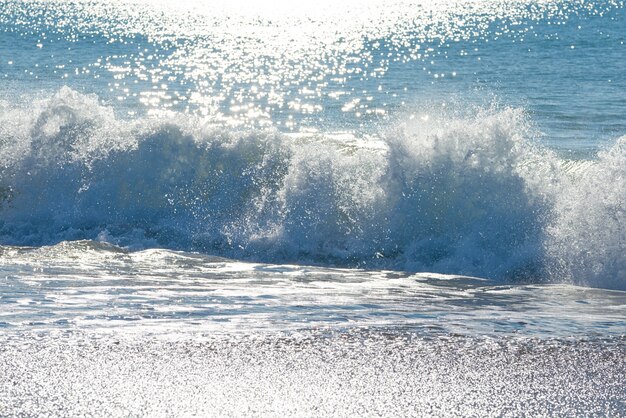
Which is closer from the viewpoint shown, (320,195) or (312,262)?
(312,262)

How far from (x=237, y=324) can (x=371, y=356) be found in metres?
1.29

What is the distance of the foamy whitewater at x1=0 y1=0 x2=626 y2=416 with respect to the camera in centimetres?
615

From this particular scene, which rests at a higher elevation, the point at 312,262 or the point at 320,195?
the point at 320,195

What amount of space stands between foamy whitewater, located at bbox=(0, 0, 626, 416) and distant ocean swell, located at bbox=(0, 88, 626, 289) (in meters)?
0.03

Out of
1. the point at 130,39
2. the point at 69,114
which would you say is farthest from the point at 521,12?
the point at 69,114

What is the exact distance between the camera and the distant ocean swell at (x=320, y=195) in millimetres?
10602

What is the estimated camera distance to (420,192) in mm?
11969

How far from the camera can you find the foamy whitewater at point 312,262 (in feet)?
20.2

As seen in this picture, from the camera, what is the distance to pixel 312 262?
432 inches

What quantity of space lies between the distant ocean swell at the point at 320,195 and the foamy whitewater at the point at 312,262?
27 millimetres

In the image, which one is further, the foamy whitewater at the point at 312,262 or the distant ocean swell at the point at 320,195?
the distant ocean swell at the point at 320,195

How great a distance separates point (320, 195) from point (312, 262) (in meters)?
1.36

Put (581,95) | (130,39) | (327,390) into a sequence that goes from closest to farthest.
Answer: (327,390)
(581,95)
(130,39)

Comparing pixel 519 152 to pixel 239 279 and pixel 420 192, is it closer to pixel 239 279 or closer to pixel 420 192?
pixel 420 192
